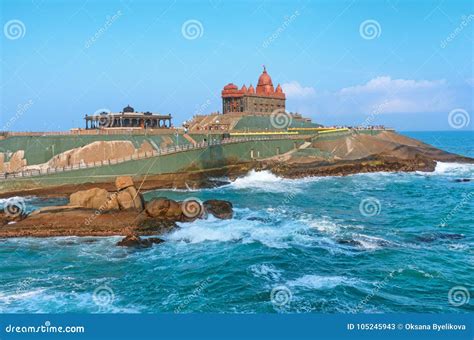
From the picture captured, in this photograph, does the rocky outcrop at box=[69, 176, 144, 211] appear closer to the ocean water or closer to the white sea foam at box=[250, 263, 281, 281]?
the ocean water

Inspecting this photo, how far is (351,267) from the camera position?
79.0 ft

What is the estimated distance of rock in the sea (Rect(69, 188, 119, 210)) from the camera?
34.6 meters

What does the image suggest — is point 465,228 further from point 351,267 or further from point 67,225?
point 67,225

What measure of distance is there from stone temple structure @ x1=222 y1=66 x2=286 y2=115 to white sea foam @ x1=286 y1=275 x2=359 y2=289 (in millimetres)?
63929

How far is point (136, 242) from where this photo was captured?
28.5 meters

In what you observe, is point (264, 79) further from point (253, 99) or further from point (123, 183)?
point (123, 183)

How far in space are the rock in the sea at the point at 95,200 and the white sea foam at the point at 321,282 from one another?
57.8 ft

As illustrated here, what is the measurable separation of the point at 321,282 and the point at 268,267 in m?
3.45

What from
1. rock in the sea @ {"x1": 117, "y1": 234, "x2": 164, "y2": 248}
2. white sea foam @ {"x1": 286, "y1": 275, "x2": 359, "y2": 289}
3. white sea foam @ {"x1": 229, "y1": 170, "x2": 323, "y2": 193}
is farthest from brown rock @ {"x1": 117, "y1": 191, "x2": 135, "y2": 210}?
white sea foam @ {"x1": 229, "y1": 170, "x2": 323, "y2": 193}

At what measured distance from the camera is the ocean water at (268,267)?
1997 centimetres

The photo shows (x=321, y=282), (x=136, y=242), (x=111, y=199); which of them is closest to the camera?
(x=321, y=282)

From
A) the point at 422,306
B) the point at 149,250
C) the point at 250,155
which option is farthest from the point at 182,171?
the point at 422,306

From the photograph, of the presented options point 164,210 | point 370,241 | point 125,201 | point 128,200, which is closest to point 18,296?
point 125,201

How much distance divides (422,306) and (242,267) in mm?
9255
